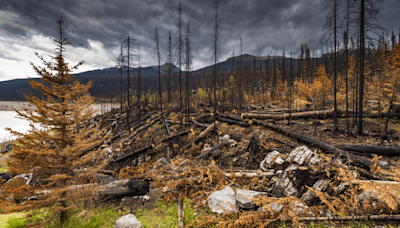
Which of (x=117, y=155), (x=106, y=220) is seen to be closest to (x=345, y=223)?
(x=106, y=220)

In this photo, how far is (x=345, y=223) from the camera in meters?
3.46

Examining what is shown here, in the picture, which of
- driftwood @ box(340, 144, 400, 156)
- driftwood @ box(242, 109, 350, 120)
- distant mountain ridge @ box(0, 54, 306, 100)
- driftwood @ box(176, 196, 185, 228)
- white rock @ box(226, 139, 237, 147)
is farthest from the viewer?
distant mountain ridge @ box(0, 54, 306, 100)

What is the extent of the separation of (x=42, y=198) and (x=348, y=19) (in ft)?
63.9

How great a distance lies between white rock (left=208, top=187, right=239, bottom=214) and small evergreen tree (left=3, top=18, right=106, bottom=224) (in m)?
4.50

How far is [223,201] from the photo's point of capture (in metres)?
4.64

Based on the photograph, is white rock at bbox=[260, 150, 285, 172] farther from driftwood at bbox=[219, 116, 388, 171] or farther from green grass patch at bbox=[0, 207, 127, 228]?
green grass patch at bbox=[0, 207, 127, 228]

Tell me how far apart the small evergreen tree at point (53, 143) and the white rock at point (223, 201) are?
4.50 meters

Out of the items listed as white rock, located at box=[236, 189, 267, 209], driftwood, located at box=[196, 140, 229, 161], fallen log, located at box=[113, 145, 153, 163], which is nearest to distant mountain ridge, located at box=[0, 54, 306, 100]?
white rock, located at box=[236, 189, 267, 209]

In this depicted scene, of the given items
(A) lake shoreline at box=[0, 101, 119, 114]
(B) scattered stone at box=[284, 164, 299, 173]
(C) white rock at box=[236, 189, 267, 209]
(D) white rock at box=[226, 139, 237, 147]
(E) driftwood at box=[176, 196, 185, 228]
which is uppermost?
(A) lake shoreline at box=[0, 101, 119, 114]

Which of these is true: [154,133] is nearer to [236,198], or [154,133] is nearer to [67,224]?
[67,224]

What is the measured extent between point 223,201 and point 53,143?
578 cm

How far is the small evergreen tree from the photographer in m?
4.14

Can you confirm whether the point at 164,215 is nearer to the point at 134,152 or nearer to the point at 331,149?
the point at 331,149

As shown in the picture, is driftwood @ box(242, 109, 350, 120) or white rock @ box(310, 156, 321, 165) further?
driftwood @ box(242, 109, 350, 120)
